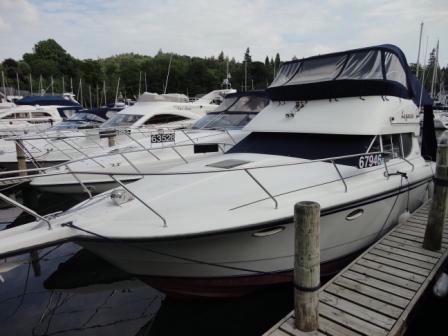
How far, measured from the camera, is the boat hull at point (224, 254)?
3746 mm

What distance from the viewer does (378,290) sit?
3584 millimetres

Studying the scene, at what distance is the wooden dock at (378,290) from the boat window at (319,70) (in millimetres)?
2653

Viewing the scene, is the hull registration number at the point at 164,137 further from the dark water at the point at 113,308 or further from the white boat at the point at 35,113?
the white boat at the point at 35,113

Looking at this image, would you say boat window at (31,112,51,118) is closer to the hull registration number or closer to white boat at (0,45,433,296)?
the hull registration number

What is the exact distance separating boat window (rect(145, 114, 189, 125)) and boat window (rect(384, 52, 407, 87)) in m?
7.42

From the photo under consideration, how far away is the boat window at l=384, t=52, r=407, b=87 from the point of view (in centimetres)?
570

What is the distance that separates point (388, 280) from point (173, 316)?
238 centimetres

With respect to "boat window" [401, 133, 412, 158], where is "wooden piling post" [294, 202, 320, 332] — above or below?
below

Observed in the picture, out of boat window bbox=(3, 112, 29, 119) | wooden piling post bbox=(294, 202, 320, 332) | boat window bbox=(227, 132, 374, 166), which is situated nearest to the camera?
wooden piling post bbox=(294, 202, 320, 332)

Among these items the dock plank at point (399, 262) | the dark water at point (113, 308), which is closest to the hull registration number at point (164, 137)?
the dark water at point (113, 308)

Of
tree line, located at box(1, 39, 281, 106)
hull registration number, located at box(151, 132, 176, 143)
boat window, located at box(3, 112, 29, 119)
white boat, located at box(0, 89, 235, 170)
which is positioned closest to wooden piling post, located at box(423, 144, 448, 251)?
hull registration number, located at box(151, 132, 176, 143)

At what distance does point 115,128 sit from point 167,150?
7.88 feet

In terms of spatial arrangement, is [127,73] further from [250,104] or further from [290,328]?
[290,328]

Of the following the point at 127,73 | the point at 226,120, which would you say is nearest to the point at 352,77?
the point at 226,120
